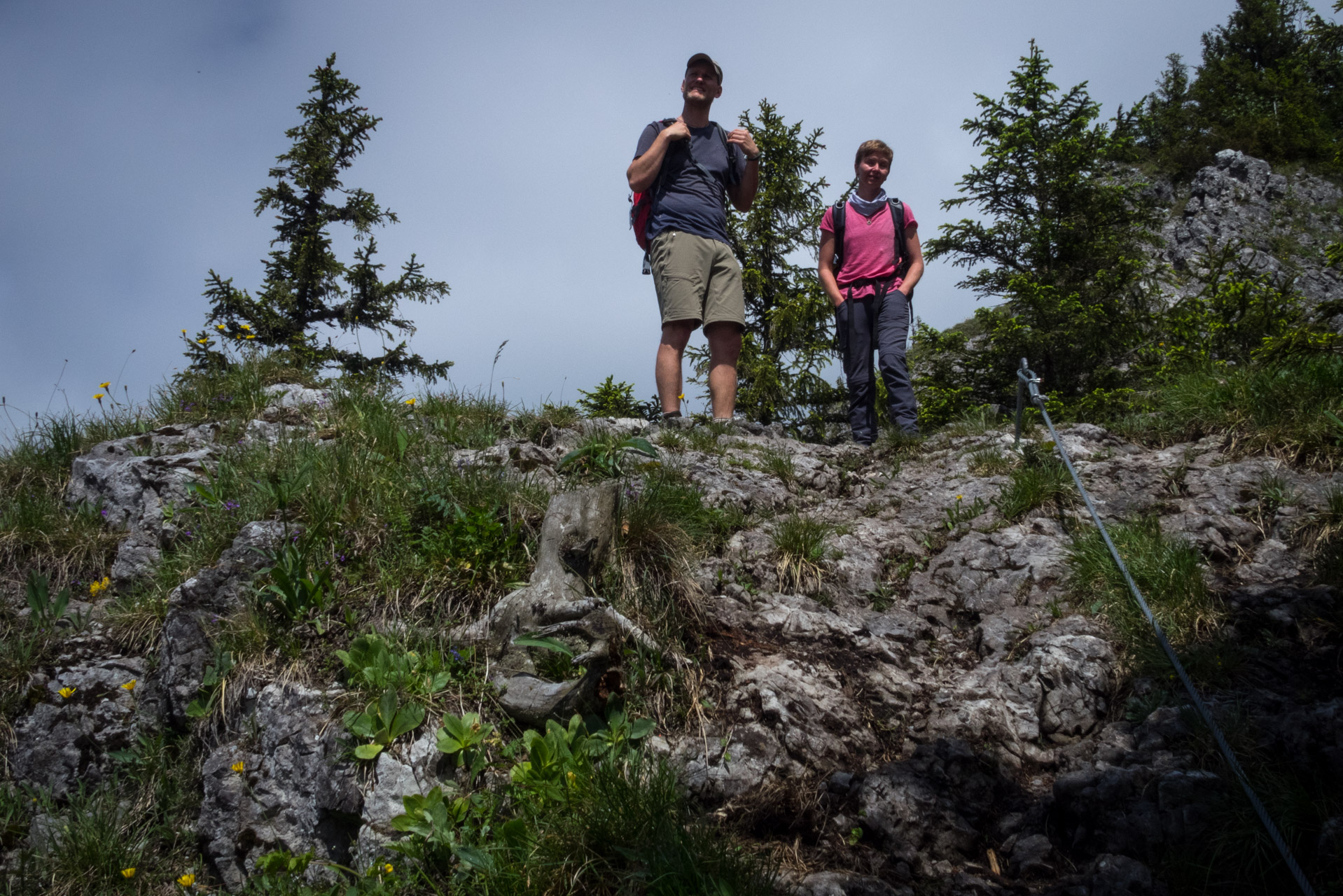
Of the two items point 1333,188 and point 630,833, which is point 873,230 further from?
point 1333,188

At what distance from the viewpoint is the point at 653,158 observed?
5.79 m

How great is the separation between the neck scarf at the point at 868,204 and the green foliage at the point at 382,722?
18.4 ft

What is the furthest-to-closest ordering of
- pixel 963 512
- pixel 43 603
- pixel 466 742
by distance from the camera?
pixel 963 512
pixel 43 603
pixel 466 742

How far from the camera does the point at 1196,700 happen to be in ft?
8.63

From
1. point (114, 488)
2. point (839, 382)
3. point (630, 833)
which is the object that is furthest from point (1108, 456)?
point (114, 488)

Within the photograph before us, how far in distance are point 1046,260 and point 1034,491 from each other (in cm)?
758

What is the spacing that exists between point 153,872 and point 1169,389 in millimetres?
6673

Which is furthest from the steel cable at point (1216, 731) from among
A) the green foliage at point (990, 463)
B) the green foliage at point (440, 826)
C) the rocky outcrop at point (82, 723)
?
the rocky outcrop at point (82, 723)

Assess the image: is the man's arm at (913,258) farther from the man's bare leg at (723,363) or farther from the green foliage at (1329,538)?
the green foliage at (1329,538)

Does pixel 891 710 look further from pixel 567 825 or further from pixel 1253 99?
pixel 1253 99

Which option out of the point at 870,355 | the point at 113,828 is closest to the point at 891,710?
the point at 113,828

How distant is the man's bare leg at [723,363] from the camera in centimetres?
605

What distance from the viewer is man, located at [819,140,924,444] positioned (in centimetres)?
645

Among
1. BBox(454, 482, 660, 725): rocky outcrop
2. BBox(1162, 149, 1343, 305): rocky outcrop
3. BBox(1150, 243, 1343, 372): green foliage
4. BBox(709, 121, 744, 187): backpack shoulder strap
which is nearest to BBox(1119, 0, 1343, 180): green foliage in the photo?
BBox(1162, 149, 1343, 305): rocky outcrop
